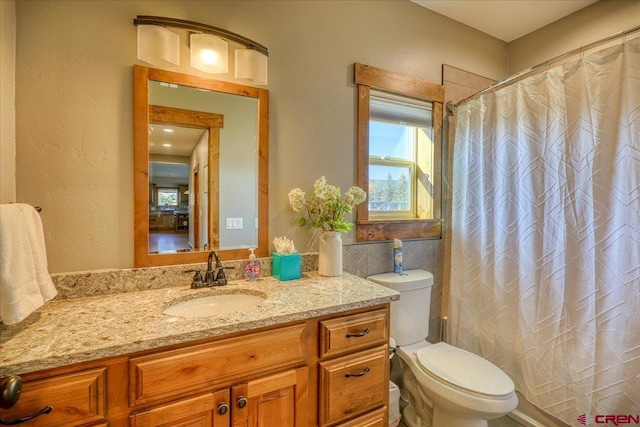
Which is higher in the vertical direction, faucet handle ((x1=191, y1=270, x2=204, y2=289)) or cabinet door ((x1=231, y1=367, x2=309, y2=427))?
faucet handle ((x1=191, y1=270, x2=204, y2=289))

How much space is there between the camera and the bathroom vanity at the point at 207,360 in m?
0.78

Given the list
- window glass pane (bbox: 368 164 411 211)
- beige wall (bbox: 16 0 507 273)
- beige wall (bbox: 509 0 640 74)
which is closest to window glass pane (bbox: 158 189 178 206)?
beige wall (bbox: 16 0 507 273)

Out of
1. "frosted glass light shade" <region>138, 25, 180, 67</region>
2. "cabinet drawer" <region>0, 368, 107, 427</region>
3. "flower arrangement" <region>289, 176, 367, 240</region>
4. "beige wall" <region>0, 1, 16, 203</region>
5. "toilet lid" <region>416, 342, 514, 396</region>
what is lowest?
"toilet lid" <region>416, 342, 514, 396</region>

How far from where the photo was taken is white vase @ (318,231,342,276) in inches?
60.7

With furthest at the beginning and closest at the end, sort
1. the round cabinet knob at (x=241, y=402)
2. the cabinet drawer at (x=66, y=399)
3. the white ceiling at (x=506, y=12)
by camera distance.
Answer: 1. the white ceiling at (x=506, y=12)
2. the round cabinet knob at (x=241, y=402)
3. the cabinet drawer at (x=66, y=399)

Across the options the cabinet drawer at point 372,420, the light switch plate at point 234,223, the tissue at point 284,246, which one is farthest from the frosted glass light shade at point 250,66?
the cabinet drawer at point 372,420

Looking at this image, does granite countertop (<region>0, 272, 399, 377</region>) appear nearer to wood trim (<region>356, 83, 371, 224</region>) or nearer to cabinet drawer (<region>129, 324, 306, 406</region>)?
cabinet drawer (<region>129, 324, 306, 406</region>)

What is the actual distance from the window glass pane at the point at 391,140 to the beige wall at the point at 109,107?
32 centimetres

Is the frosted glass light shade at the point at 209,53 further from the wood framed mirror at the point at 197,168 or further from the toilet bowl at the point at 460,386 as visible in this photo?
the toilet bowl at the point at 460,386

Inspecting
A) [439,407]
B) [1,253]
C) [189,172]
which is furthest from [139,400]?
[439,407]

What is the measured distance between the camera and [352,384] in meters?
1.18

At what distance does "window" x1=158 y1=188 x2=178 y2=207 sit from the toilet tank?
1154 mm

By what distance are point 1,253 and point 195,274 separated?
646 millimetres

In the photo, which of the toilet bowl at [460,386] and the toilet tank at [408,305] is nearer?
the toilet bowl at [460,386]
